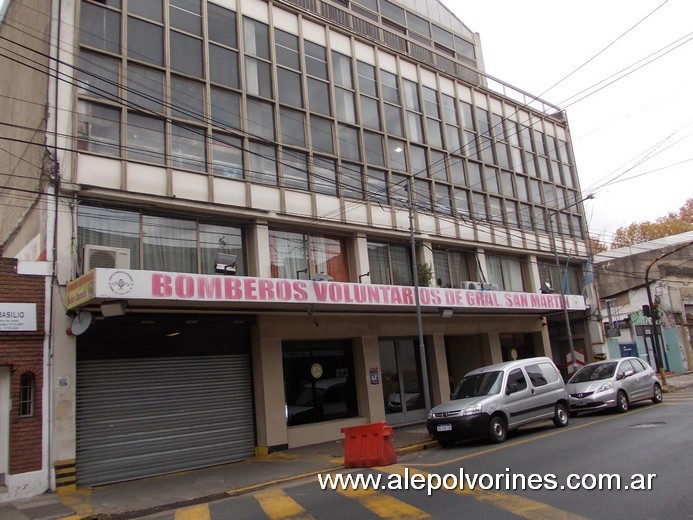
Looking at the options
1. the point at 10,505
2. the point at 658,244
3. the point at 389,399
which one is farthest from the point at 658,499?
the point at 658,244

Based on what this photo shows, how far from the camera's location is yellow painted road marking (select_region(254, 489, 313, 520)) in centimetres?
744

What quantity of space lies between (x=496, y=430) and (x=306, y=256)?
26.9 ft

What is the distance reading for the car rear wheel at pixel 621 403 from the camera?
51.6 feet

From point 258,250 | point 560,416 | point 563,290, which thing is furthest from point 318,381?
point 563,290

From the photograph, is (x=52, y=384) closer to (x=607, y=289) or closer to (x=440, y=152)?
(x=440, y=152)

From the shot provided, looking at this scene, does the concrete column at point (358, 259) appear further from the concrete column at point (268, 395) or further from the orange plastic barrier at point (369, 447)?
the orange plastic barrier at point (369, 447)

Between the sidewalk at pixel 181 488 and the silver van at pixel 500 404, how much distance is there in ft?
4.67

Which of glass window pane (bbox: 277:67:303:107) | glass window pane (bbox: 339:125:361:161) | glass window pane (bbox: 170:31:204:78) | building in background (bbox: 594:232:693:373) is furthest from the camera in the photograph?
building in background (bbox: 594:232:693:373)

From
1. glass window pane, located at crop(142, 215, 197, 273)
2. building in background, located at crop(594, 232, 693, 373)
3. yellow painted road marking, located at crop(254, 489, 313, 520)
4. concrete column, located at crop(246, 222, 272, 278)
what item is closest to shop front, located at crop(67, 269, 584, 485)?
concrete column, located at crop(246, 222, 272, 278)

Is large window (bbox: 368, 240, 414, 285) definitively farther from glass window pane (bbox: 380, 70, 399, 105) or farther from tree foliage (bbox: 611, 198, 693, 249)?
tree foliage (bbox: 611, 198, 693, 249)

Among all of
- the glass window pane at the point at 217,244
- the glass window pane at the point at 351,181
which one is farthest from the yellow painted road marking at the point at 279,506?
the glass window pane at the point at 351,181

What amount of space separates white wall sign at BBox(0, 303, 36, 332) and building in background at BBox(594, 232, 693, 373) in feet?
101

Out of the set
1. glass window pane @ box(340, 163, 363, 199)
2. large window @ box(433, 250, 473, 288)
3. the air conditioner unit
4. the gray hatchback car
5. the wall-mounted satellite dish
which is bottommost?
the gray hatchback car

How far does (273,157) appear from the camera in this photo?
17000 millimetres
